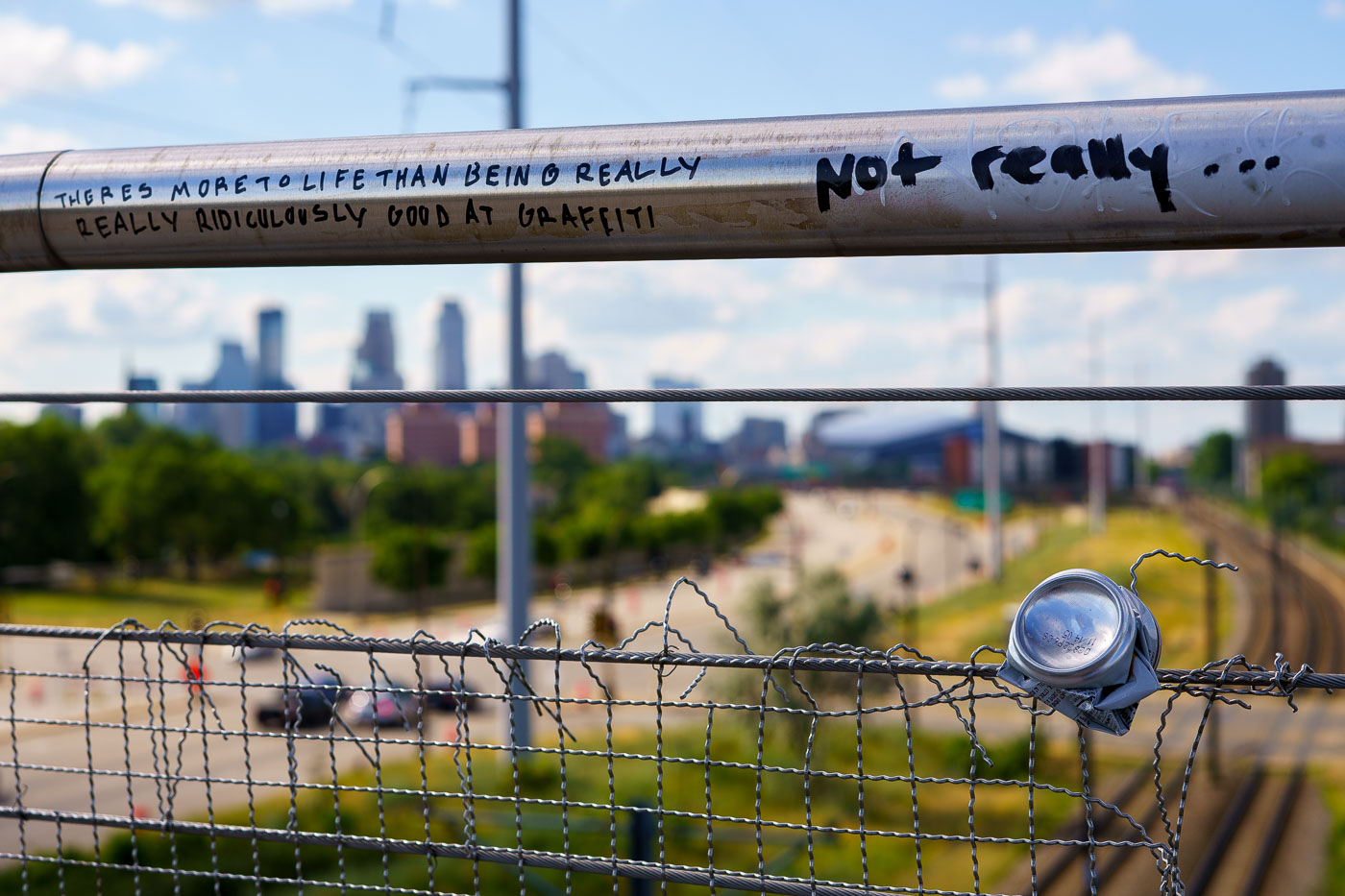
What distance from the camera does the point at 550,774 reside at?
65.9 feet

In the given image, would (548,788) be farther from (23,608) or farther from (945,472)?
(945,472)

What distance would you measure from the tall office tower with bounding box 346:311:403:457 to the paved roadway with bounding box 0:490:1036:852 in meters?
61.5

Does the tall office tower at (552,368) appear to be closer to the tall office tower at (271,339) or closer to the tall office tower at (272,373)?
the tall office tower at (272,373)

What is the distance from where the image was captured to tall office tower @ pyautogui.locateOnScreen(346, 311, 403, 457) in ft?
444

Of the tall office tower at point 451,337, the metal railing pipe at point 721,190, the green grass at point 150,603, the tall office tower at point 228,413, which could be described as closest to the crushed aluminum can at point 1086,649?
the metal railing pipe at point 721,190

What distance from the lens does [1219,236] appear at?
5.39ft

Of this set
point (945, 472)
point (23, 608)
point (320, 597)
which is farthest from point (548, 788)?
point (945, 472)

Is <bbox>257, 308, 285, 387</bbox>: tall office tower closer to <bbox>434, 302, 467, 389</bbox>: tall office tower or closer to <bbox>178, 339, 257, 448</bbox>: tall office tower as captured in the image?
<bbox>178, 339, 257, 448</bbox>: tall office tower

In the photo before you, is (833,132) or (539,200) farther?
(539,200)

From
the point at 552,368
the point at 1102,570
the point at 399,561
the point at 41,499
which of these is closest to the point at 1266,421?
the point at 552,368

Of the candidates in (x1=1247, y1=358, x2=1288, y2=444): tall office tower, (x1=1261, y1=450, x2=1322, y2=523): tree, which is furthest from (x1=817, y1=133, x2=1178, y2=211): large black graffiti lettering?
(x1=1247, y1=358, x2=1288, y2=444): tall office tower

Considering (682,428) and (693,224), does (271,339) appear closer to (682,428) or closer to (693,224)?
(682,428)

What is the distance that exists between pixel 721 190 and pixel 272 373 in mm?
161807

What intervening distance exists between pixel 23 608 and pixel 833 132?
165ft
